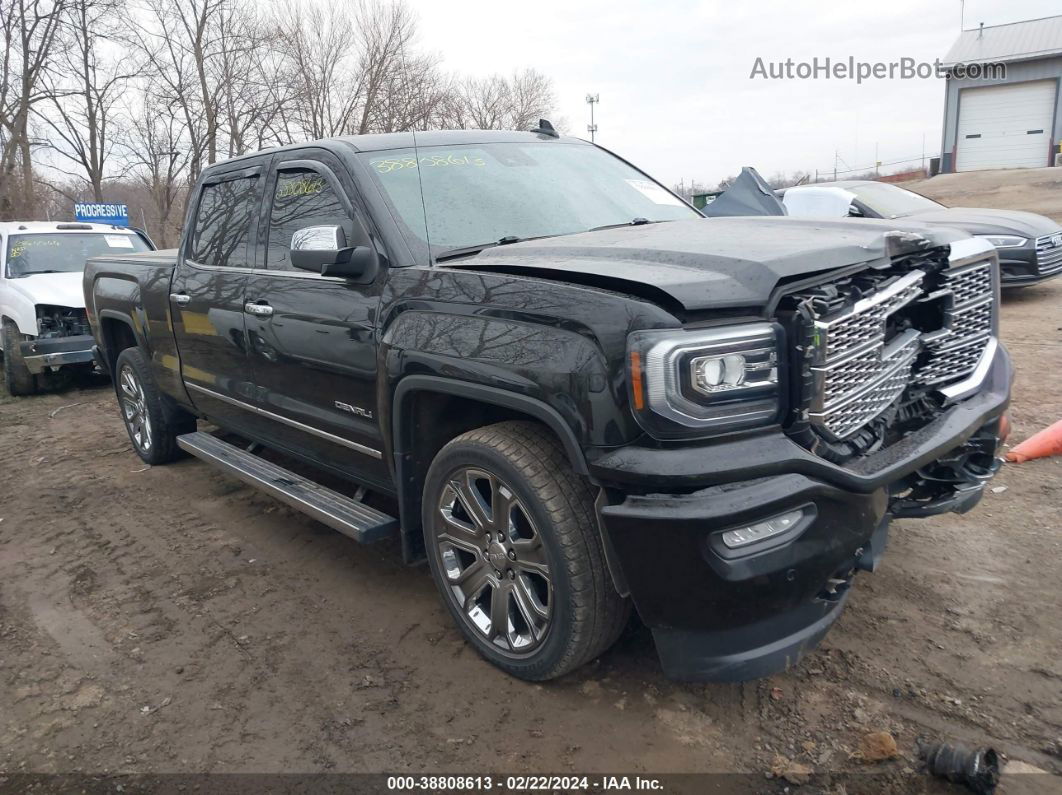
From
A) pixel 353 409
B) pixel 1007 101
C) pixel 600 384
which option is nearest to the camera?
pixel 600 384

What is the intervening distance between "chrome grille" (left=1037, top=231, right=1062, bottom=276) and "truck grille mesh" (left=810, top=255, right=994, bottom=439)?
6569 mm

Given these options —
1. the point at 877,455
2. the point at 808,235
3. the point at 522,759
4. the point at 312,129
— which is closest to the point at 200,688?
the point at 522,759

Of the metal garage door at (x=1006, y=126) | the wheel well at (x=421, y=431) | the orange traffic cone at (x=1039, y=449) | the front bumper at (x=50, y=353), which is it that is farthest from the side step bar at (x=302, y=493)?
the metal garage door at (x=1006, y=126)

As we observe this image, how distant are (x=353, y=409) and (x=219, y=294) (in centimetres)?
137

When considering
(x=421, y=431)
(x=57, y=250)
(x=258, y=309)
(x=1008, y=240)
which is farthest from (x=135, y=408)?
(x=1008, y=240)

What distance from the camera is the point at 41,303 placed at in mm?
8453

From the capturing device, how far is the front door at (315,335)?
3.22 m

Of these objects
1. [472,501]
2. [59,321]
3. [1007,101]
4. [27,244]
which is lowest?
[472,501]

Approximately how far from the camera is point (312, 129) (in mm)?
27938

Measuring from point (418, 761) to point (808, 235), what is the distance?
216 cm

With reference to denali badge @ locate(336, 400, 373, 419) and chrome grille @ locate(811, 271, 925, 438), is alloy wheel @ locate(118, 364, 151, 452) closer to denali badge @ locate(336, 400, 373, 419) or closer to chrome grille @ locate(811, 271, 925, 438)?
denali badge @ locate(336, 400, 373, 419)

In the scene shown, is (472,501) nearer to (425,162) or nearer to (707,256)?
(707,256)

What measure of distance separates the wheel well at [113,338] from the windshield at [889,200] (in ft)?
24.8

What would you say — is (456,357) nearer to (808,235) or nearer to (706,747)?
(808,235)
